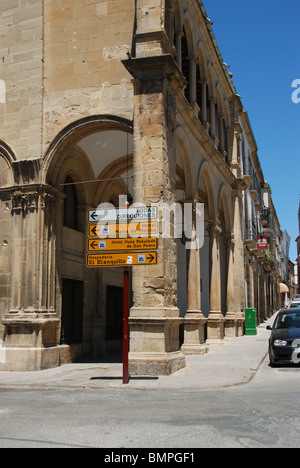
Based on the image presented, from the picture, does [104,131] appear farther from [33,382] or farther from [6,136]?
[33,382]

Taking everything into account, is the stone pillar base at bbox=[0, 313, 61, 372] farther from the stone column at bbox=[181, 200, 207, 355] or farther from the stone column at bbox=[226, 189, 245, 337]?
the stone column at bbox=[226, 189, 245, 337]

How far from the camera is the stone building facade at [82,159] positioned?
1227 centimetres

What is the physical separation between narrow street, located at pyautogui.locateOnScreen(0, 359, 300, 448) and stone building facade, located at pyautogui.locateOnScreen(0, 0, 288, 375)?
2.49 meters

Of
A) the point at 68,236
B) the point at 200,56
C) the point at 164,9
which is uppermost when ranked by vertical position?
the point at 200,56

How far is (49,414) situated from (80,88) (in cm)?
898

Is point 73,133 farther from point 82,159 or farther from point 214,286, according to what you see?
point 214,286

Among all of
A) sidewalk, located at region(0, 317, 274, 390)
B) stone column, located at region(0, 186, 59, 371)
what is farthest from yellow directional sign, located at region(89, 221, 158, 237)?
stone column, located at region(0, 186, 59, 371)

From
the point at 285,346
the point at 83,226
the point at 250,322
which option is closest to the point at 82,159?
the point at 83,226

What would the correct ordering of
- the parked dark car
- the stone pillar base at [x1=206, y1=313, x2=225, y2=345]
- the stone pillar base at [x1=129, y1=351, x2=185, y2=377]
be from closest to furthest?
the stone pillar base at [x1=129, y1=351, x2=185, y2=377] → the parked dark car → the stone pillar base at [x1=206, y1=313, x2=225, y2=345]

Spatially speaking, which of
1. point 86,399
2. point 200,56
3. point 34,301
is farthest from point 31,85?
point 86,399

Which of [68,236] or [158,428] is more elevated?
[68,236]

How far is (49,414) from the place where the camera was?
7.39 m

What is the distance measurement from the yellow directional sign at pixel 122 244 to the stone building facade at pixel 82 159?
1.29 meters

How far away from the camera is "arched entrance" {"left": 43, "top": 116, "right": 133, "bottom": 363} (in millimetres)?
13898
